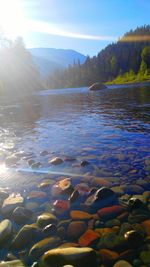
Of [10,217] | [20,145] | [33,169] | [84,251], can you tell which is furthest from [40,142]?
[84,251]

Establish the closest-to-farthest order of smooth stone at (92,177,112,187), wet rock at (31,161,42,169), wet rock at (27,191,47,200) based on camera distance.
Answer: wet rock at (27,191,47,200) < smooth stone at (92,177,112,187) < wet rock at (31,161,42,169)

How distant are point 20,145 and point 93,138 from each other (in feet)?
17.4

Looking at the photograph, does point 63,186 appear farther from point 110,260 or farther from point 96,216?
point 110,260

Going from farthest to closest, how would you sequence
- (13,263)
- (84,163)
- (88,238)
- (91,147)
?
(91,147) → (84,163) → (88,238) → (13,263)

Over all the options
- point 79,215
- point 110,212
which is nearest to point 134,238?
point 110,212

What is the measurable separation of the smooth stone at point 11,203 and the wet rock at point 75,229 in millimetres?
2358

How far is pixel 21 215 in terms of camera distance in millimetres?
8734

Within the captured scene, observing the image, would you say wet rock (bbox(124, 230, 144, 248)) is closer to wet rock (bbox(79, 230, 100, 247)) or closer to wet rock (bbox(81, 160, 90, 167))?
wet rock (bbox(79, 230, 100, 247))

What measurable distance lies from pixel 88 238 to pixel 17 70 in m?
144

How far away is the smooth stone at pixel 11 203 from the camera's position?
9242 millimetres

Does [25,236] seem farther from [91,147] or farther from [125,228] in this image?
[91,147]

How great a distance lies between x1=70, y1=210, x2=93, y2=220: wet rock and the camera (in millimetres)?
8577

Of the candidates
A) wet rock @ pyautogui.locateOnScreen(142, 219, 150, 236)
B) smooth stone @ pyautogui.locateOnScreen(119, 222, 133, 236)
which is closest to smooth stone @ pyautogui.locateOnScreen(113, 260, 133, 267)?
smooth stone @ pyautogui.locateOnScreen(119, 222, 133, 236)

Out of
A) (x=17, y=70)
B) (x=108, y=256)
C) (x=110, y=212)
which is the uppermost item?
(x=17, y=70)
